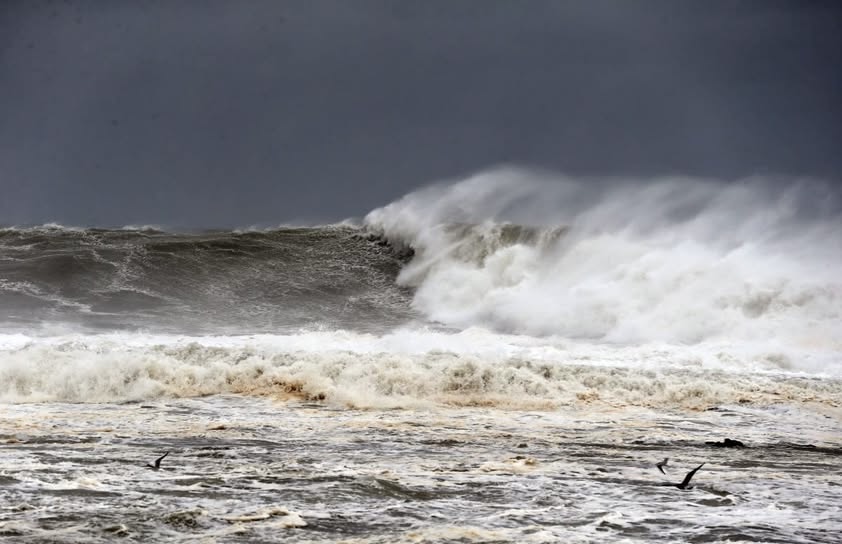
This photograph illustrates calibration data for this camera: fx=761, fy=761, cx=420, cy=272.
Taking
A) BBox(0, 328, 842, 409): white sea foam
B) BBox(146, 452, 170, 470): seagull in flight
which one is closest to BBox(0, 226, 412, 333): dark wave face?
BBox(0, 328, 842, 409): white sea foam

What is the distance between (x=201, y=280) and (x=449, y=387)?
13.8 m

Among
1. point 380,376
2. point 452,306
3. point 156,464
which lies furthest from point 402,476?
point 452,306

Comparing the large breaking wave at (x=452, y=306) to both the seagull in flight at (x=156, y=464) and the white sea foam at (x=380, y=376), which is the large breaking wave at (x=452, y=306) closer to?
the white sea foam at (x=380, y=376)

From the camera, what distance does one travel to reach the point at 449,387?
973cm

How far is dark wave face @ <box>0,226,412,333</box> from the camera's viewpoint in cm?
1728

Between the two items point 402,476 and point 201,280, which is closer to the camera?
point 402,476

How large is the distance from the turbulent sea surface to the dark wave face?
0.13 m

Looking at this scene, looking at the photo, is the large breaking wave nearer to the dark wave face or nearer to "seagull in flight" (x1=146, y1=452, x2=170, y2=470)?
the dark wave face

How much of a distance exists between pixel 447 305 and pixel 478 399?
11339mm

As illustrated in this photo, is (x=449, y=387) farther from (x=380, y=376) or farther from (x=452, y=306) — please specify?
(x=452, y=306)

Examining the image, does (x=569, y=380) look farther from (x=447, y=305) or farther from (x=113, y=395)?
(x=447, y=305)

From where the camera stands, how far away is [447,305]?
20.6 metres

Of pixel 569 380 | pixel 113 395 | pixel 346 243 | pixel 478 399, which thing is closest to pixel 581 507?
pixel 478 399

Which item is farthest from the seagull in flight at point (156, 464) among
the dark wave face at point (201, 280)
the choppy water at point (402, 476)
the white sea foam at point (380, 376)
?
the dark wave face at point (201, 280)
